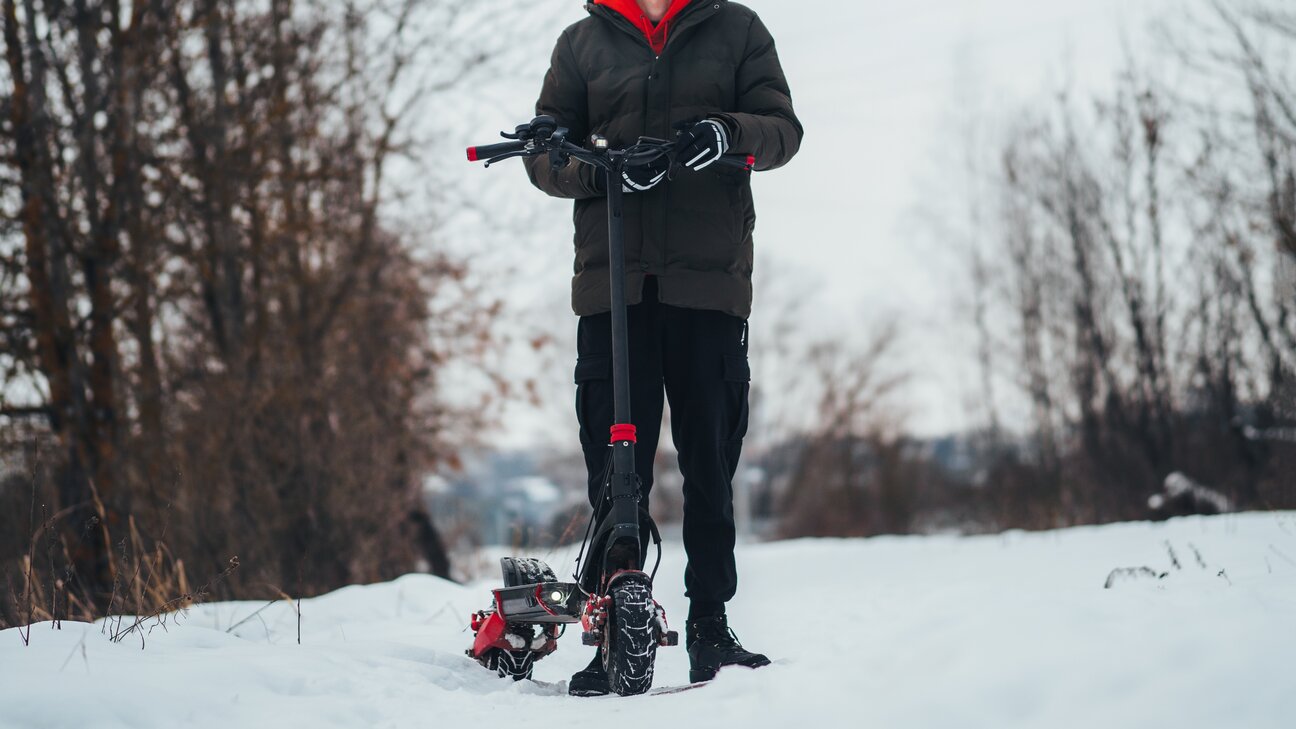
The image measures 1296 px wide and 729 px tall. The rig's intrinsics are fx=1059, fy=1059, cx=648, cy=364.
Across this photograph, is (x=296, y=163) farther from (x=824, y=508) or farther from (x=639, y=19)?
(x=824, y=508)

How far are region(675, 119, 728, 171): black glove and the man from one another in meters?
0.21

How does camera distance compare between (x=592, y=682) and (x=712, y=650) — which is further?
(x=712, y=650)

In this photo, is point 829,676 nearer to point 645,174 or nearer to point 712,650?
point 712,650

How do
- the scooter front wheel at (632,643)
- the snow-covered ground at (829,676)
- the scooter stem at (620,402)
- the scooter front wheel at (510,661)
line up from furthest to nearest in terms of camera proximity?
the scooter front wheel at (510,661) → the scooter stem at (620,402) → the scooter front wheel at (632,643) → the snow-covered ground at (829,676)

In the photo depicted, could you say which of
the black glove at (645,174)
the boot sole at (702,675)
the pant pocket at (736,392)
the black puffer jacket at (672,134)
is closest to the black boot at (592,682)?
the boot sole at (702,675)

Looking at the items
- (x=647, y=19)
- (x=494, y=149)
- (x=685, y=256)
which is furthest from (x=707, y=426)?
(x=647, y=19)

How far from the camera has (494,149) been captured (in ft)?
9.18

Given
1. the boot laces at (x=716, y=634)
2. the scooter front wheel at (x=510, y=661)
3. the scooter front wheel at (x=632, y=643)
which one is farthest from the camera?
the scooter front wheel at (x=510, y=661)

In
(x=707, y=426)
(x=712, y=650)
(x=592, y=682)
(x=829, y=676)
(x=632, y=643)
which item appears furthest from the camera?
(x=707, y=426)

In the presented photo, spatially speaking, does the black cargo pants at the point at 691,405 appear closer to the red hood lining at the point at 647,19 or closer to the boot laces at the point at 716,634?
the boot laces at the point at 716,634

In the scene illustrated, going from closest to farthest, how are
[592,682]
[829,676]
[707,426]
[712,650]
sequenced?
[829,676], [592,682], [712,650], [707,426]

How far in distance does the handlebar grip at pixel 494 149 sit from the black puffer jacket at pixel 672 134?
0.66ft

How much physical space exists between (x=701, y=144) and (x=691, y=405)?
749 mm

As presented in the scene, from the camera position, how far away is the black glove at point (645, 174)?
2809 millimetres
